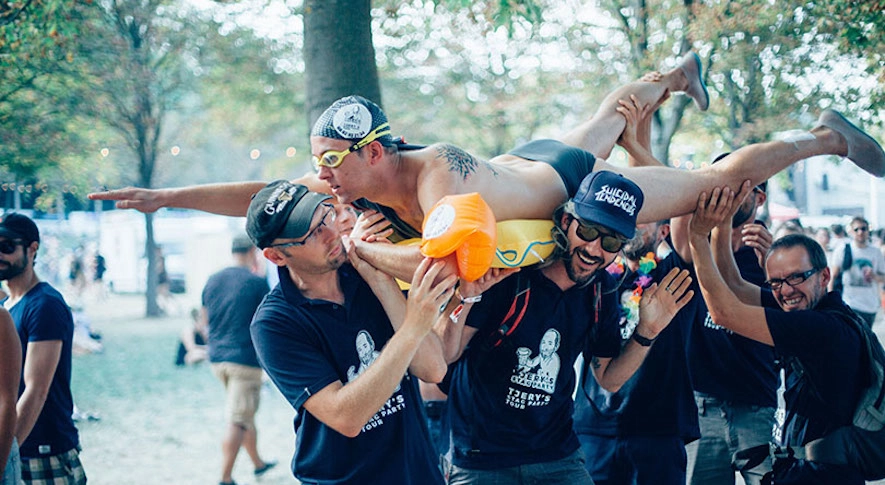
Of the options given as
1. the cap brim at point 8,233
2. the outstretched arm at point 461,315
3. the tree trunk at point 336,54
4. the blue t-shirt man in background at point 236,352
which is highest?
the tree trunk at point 336,54

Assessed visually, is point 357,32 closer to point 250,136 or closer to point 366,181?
point 366,181

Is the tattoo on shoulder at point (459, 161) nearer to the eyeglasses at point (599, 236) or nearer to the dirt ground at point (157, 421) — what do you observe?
the eyeglasses at point (599, 236)

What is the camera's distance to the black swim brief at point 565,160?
3.66 metres

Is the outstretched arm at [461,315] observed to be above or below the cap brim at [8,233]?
below

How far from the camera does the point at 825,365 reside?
11.8 ft

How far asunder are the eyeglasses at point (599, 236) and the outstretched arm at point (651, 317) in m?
0.56

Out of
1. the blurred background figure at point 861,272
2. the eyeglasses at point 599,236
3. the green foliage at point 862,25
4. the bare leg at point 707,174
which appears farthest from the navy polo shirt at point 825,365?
the blurred background figure at point 861,272

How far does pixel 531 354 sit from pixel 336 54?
2.30 metres

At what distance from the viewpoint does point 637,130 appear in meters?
4.70

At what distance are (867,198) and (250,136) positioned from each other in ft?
63.7

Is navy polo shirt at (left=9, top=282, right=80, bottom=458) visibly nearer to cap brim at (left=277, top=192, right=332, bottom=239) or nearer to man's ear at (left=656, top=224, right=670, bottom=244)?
cap brim at (left=277, top=192, right=332, bottom=239)

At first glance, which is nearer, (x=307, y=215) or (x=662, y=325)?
(x=307, y=215)

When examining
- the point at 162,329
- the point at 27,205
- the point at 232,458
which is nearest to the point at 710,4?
the point at 232,458

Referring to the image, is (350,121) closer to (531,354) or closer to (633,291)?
(531,354)
